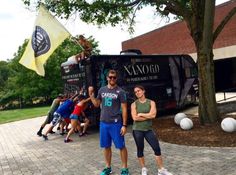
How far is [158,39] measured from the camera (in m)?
35.5

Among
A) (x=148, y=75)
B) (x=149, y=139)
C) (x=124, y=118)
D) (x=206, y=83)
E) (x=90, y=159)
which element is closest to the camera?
(x=149, y=139)

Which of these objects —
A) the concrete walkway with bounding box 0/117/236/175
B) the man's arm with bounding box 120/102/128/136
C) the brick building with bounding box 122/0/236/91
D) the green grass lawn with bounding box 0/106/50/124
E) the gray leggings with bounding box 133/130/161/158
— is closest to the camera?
the gray leggings with bounding box 133/130/161/158

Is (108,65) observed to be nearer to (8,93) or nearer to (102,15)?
(102,15)

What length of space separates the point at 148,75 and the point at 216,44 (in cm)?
1428

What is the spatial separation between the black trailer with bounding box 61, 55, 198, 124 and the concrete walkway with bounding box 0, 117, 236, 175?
2.63m

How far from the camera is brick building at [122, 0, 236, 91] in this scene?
27.5 m

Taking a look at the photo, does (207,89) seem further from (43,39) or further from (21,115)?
(21,115)

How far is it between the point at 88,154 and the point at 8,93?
4416 cm

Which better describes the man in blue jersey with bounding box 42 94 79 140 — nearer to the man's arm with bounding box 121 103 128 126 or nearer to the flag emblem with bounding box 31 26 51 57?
the flag emblem with bounding box 31 26 51 57

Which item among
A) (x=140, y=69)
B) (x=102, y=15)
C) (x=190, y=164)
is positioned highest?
(x=102, y=15)

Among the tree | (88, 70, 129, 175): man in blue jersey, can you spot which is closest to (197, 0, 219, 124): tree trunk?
the tree

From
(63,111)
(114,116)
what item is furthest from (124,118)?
(63,111)

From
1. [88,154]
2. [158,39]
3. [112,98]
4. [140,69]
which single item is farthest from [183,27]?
[112,98]

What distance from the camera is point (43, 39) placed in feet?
37.4
